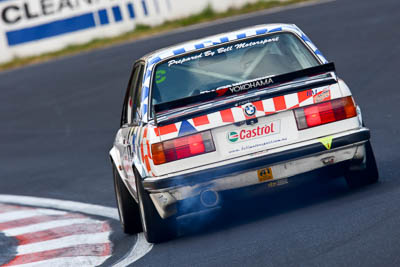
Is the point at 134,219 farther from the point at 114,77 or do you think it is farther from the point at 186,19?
the point at 186,19

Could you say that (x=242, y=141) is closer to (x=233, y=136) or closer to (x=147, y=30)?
(x=233, y=136)

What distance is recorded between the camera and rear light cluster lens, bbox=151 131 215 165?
265 inches

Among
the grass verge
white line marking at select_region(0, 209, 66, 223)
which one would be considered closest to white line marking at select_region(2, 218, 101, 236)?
white line marking at select_region(0, 209, 66, 223)

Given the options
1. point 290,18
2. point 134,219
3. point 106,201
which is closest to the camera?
point 134,219

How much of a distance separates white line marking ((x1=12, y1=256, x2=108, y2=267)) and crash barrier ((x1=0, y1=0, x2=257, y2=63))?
18666mm

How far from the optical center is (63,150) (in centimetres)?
1506

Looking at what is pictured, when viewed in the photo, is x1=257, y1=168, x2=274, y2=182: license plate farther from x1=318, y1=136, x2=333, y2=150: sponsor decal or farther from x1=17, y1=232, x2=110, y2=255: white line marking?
x1=17, y1=232, x2=110, y2=255: white line marking

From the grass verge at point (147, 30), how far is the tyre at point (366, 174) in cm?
1821

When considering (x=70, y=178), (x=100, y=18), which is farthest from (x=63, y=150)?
(x=100, y=18)

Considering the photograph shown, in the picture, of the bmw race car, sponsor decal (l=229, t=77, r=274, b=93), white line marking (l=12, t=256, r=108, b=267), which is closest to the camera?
the bmw race car

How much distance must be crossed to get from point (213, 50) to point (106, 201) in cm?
356

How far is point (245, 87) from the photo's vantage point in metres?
6.85

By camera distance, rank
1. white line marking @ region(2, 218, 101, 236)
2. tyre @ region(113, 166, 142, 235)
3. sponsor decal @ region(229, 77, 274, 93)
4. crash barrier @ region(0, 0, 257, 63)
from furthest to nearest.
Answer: crash barrier @ region(0, 0, 257, 63) < white line marking @ region(2, 218, 101, 236) < tyre @ region(113, 166, 142, 235) < sponsor decal @ region(229, 77, 274, 93)

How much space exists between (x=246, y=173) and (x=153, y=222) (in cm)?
79
